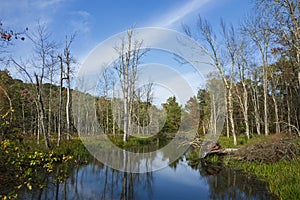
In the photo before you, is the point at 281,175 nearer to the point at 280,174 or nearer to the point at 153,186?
the point at 280,174

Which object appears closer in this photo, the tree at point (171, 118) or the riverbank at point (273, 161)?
the riverbank at point (273, 161)

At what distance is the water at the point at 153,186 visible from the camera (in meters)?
5.42

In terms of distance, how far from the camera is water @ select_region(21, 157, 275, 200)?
17.8ft

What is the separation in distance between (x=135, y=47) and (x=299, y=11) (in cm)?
1266

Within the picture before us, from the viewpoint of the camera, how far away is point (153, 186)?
6559 mm

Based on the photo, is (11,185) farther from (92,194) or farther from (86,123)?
(86,123)

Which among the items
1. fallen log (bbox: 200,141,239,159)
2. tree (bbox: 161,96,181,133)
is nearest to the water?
fallen log (bbox: 200,141,239,159)

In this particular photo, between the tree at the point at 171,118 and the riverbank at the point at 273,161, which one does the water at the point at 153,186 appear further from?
the tree at the point at 171,118

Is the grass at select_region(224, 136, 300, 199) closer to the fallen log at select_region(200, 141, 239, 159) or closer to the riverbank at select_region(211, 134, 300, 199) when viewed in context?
the riverbank at select_region(211, 134, 300, 199)

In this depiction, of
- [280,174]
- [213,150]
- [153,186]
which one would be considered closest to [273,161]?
[280,174]

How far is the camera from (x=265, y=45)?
16.4 meters

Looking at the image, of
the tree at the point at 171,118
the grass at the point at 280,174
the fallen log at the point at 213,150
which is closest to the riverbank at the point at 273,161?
the grass at the point at 280,174

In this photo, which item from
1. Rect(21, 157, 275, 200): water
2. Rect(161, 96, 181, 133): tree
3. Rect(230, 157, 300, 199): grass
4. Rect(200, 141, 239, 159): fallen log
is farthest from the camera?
Rect(161, 96, 181, 133): tree

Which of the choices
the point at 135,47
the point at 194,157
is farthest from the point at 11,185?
the point at 135,47
